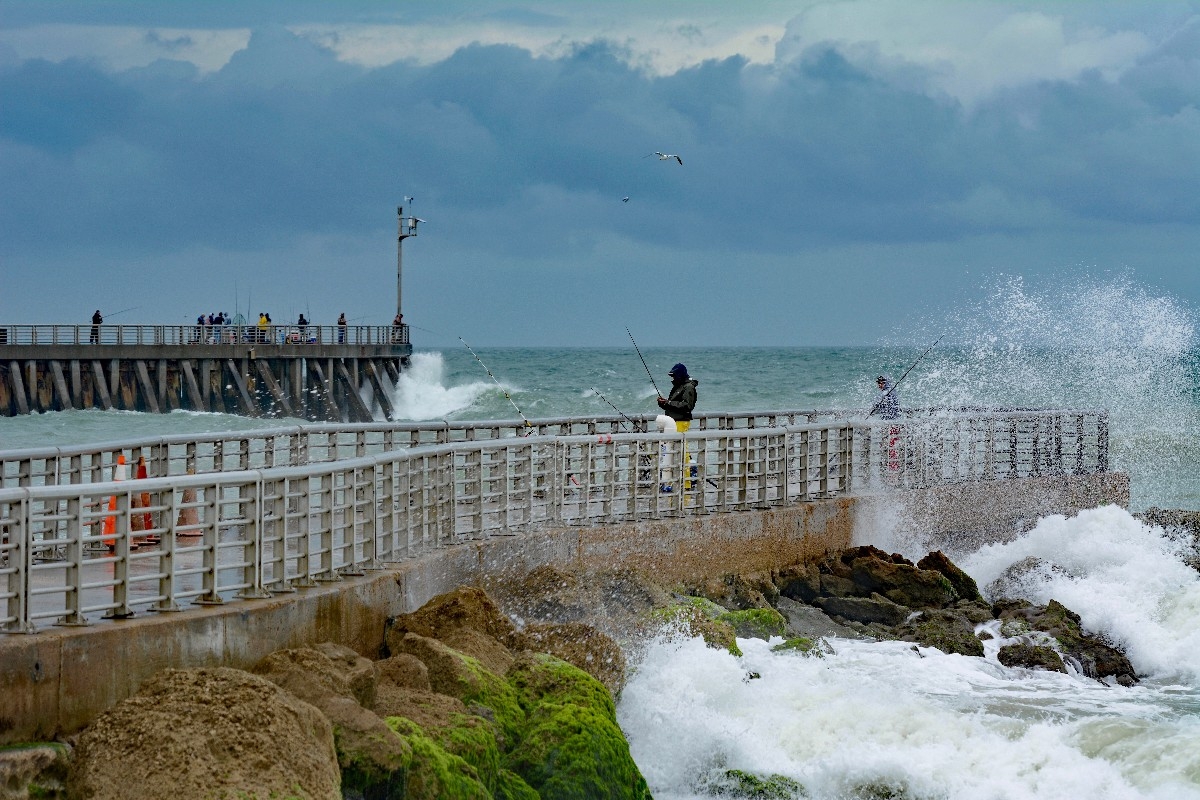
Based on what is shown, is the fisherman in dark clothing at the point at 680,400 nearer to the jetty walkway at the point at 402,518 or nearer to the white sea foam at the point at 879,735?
the jetty walkway at the point at 402,518

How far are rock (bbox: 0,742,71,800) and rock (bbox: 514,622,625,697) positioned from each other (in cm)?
419

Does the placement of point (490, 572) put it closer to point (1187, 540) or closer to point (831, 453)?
point (831, 453)

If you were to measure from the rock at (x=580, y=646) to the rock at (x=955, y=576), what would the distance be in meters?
6.60

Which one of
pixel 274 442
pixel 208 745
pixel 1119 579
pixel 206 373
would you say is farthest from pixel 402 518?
pixel 206 373

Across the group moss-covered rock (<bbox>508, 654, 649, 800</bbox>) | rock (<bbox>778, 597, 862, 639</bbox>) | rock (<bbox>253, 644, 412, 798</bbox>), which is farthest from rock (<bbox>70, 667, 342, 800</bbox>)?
rock (<bbox>778, 597, 862, 639</bbox>)

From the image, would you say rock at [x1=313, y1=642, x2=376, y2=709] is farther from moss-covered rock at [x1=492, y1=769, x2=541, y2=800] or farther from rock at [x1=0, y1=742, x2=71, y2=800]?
rock at [x1=0, y1=742, x2=71, y2=800]

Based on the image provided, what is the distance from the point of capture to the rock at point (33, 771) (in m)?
6.69

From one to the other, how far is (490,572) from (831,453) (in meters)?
6.89

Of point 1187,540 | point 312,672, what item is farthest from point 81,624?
point 1187,540

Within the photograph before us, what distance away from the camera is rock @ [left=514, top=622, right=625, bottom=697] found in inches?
424

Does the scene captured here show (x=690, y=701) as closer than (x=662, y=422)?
Yes

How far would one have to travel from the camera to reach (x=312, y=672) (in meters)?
8.10

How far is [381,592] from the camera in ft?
33.8

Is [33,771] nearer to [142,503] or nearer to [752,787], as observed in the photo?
[752,787]
